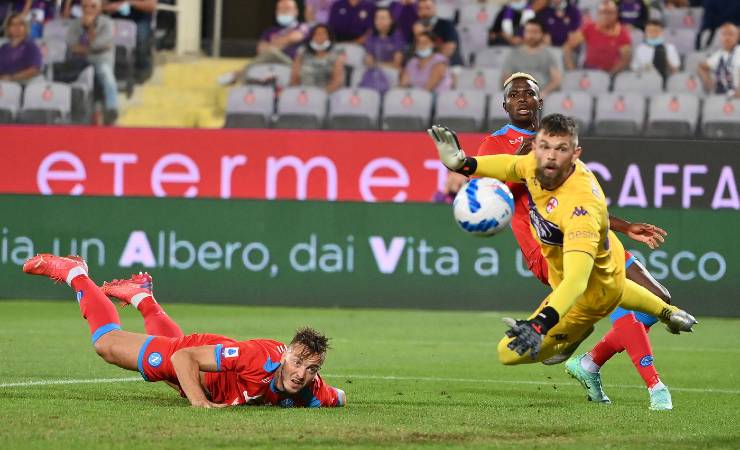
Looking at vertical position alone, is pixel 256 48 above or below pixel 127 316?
above

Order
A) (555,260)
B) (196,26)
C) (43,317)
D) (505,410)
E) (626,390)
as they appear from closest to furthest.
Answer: (555,260), (505,410), (626,390), (43,317), (196,26)

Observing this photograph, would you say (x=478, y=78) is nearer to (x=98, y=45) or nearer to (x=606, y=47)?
(x=606, y=47)

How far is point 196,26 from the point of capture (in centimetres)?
2308

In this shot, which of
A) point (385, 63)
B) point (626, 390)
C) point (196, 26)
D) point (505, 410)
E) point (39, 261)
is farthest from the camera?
point (196, 26)

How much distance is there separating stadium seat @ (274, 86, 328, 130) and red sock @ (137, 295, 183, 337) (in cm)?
881

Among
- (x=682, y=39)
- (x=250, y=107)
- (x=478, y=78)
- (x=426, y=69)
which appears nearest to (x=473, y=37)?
(x=478, y=78)

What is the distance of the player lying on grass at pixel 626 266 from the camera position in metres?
8.84

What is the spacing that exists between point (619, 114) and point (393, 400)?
983cm

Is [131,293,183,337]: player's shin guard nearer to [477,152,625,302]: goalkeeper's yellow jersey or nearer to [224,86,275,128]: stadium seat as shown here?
[477,152,625,302]: goalkeeper's yellow jersey

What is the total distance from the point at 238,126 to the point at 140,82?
212 cm

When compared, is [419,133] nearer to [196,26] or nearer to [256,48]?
[256,48]

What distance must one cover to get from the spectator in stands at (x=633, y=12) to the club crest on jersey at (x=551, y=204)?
1276 centimetres

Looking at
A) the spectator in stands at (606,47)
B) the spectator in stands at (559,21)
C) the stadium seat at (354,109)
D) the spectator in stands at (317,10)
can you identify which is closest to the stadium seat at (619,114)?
the spectator in stands at (606,47)

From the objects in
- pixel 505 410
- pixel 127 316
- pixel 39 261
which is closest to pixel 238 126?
pixel 127 316
